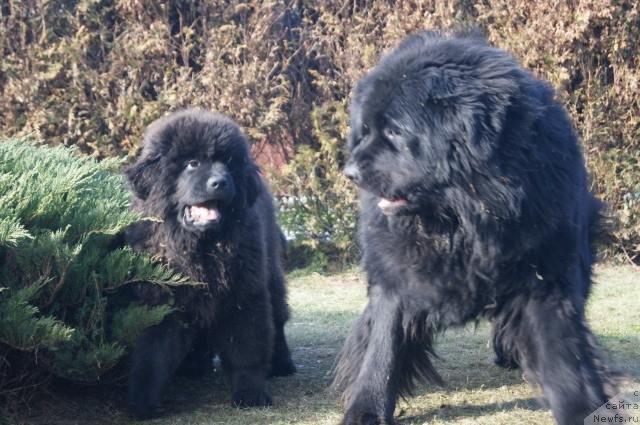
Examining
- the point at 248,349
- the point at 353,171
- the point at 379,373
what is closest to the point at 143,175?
the point at 248,349

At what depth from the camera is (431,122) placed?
326 centimetres

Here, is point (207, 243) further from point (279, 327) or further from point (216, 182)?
point (279, 327)

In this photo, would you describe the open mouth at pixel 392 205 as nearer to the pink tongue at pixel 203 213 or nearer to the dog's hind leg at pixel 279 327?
the pink tongue at pixel 203 213

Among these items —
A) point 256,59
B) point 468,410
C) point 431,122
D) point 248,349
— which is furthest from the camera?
point 256,59

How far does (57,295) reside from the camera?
3.86m

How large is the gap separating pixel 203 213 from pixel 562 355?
1748 mm

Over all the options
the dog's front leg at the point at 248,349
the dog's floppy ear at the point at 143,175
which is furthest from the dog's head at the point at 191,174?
the dog's front leg at the point at 248,349

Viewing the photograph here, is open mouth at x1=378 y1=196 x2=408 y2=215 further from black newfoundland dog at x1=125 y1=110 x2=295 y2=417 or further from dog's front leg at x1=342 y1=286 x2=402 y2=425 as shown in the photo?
black newfoundland dog at x1=125 y1=110 x2=295 y2=417

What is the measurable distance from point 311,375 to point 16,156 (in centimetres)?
190

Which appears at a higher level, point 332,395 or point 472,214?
point 472,214

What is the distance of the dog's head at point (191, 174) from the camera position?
4.15 metres

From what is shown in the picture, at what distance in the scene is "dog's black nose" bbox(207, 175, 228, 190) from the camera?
406cm

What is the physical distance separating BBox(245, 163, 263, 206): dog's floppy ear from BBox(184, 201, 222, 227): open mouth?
22cm

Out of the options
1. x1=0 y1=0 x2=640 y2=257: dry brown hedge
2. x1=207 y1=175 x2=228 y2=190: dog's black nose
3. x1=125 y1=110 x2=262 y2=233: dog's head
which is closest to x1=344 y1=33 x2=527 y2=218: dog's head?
x1=207 y1=175 x2=228 y2=190: dog's black nose
